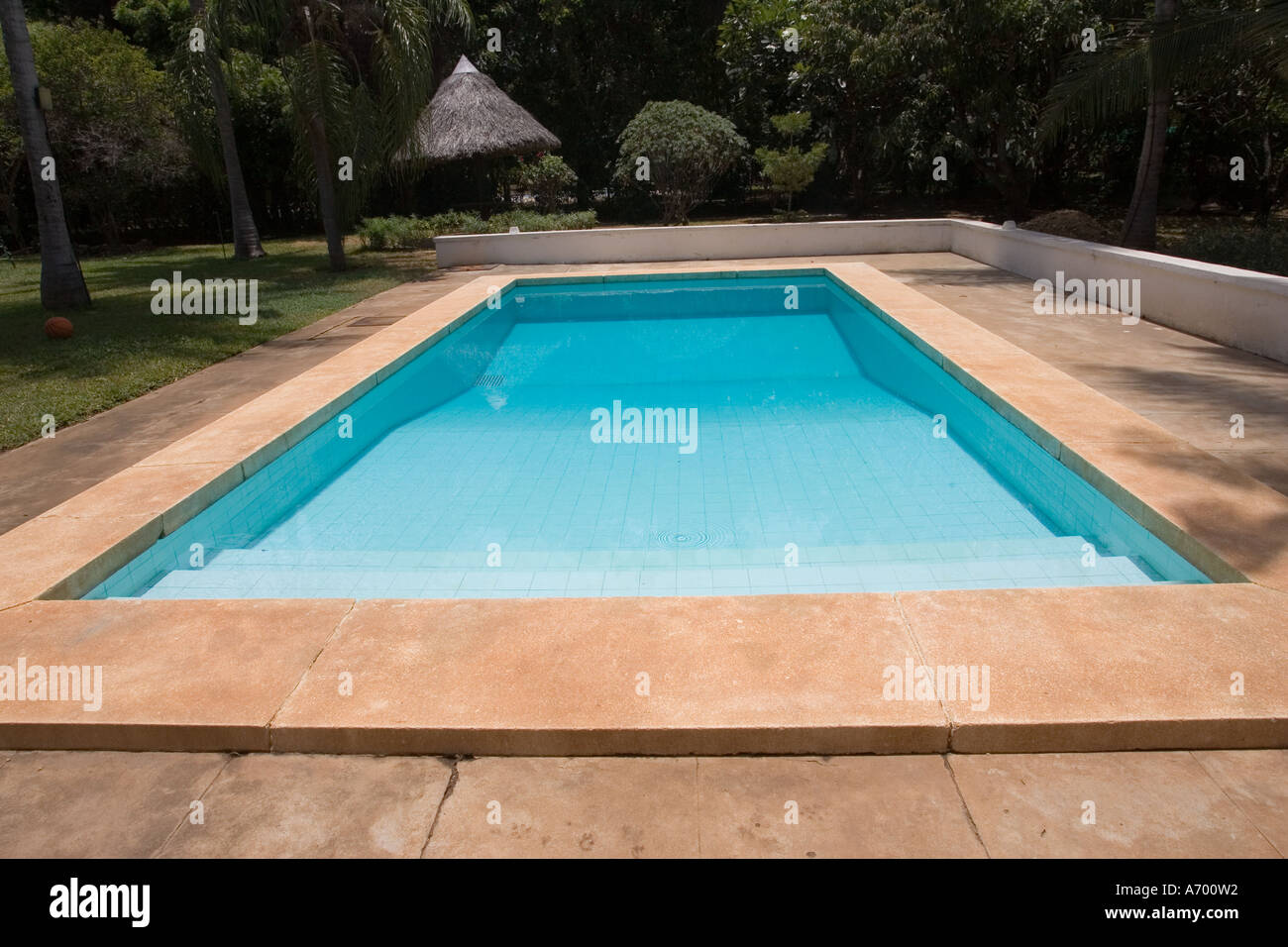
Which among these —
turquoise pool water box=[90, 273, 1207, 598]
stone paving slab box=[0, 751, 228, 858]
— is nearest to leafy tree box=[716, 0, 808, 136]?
turquoise pool water box=[90, 273, 1207, 598]

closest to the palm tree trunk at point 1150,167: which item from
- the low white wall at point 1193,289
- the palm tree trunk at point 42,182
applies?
the low white wall at point 1193,289

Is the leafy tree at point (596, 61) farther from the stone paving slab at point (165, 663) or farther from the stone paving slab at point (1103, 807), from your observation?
the stone paving slab at point (1103, 807)

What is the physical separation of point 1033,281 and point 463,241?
1044 cm

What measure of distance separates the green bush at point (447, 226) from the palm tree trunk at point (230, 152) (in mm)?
2452

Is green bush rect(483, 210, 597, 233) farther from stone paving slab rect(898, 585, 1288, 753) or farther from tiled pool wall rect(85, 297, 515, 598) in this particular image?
stone paving slab rect(898, 585, 1288, 753)

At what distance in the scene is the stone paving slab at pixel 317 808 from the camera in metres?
2.52

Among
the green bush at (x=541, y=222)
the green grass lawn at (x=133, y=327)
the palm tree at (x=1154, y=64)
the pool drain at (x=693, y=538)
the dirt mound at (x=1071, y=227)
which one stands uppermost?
the palm tree at (x=1154, y=64)

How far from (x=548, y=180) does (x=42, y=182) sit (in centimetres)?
1134

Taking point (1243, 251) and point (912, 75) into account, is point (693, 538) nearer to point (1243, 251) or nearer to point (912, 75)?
point (1243, 251)

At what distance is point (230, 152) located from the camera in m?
16.4
